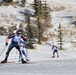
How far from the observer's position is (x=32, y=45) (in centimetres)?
3825

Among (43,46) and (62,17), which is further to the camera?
(62,17)

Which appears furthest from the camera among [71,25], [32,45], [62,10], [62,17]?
[62,10]

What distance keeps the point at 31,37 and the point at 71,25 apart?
38.4ft

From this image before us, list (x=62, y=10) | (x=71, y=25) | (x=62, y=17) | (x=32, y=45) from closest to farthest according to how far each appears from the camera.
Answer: (x=32, y=45)
(x=71, y=25)
(x=62, y=17)
(x=62, y=10)

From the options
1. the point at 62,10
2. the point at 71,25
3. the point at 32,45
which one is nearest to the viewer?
the point at 32,45

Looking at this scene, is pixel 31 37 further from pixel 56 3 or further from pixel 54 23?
pixel 56 3

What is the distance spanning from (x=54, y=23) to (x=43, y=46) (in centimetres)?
1125

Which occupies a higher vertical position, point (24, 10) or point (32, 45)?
point (24, 10)

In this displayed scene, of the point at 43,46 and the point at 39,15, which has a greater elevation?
the point at 39,15

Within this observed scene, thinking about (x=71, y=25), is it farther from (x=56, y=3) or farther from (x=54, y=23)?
(x=56, y=3)

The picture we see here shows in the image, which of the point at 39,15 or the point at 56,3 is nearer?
the point at 39,15

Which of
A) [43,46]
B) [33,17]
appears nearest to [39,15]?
[33,17]

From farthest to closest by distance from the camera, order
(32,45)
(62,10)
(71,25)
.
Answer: (62,10)
(71,25)
(32,45)

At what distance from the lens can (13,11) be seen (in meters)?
51.7
